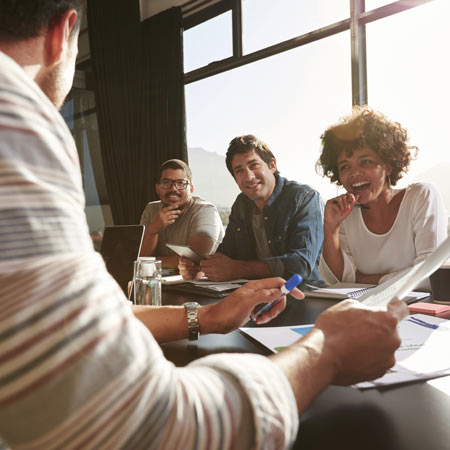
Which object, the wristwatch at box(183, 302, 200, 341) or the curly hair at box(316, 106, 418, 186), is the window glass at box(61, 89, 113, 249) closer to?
the curly hair at box(316, 106, 418, 186)

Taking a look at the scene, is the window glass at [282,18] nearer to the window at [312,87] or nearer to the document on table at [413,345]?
the window at [312,87]

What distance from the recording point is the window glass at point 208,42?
4129mm

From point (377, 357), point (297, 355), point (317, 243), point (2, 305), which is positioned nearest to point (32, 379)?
point (2, 305)

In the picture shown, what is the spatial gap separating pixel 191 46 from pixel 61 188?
4.55 meters

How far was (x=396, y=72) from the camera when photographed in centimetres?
290

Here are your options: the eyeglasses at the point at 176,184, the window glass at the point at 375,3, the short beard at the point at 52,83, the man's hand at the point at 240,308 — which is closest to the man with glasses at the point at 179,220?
the eyeglasses at the point at 176,184

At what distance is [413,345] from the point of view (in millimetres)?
763

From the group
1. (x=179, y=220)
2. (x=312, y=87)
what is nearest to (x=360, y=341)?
(x=179, y=220)

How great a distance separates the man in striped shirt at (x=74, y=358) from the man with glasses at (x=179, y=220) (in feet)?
8.99

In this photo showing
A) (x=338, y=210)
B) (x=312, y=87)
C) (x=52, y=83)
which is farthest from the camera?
(x=312, y=87)

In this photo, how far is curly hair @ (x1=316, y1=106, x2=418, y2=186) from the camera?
2.22 metres

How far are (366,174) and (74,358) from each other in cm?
214

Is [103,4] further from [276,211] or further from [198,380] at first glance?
[198,380]

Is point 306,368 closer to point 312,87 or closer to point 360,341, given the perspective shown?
point 360,341
